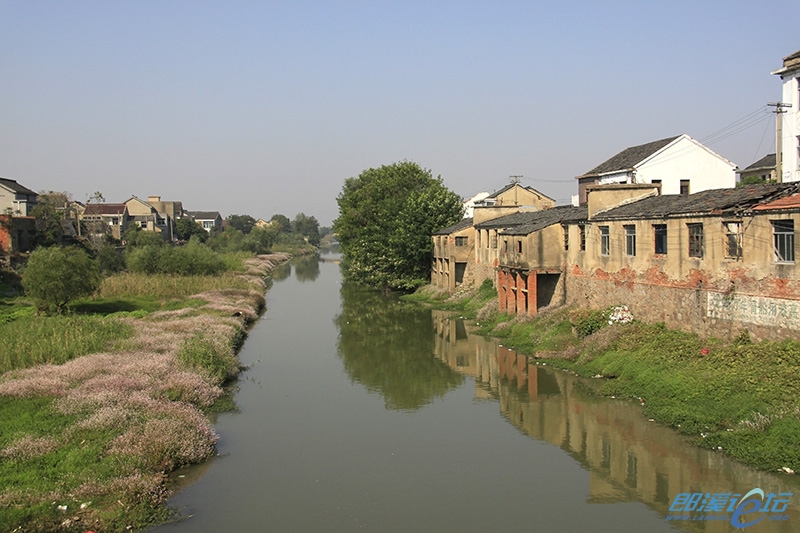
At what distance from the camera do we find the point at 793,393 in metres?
15.3

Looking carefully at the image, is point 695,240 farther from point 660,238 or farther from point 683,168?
point 683,168

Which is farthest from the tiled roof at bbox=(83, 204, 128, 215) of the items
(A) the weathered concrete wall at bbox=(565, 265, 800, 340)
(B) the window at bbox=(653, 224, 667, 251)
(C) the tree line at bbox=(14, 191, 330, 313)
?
(B) the window at bbox=(653, 224, 667, 251)

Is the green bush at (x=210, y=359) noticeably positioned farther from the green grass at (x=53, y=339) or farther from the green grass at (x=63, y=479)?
the green grass at (x=63, y=479)

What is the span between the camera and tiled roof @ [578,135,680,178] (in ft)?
143

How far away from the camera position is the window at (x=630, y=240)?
82.6 feet

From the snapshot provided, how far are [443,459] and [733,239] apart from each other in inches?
425

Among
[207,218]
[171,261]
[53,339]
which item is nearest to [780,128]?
[53,339]

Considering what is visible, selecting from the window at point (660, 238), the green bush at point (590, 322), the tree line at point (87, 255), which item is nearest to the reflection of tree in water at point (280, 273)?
the tree line at point (87, 255)

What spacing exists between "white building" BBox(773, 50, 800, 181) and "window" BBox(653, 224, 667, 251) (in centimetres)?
953

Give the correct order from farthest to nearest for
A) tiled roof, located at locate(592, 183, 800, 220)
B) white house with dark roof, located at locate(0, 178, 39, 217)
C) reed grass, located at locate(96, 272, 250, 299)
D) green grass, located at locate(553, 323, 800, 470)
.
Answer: white house with dark roof, located at locate(0, 178, 39, 217) → reed grass, located at locate(96, 272, 250, 299) → tiled roof, located at locate(592, 183, 800, 220) → green grass, located at locate(553, 323, 800, 470)

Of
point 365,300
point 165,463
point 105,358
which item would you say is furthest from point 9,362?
point 365,300

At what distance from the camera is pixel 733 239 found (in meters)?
19.8

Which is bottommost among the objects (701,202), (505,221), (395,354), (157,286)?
(395,354)

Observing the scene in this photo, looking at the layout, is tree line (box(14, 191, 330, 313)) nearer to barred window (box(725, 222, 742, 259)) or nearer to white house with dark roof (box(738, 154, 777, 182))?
barred window (box(725, 222, 742, 259))
